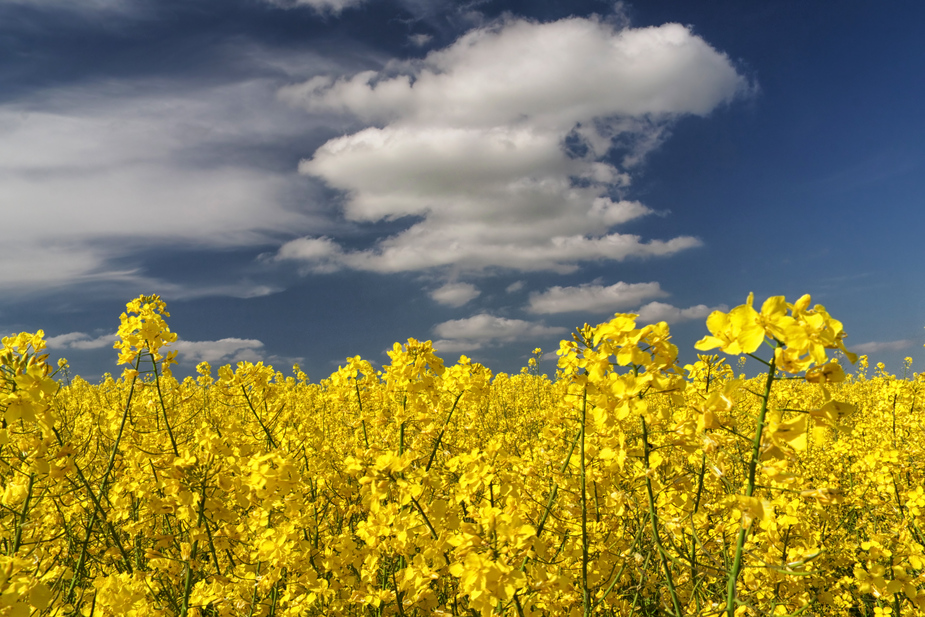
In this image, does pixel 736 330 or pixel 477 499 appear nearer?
pixel 736 330

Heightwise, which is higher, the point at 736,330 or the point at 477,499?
the point at 736,330

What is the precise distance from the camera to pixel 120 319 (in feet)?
11.7

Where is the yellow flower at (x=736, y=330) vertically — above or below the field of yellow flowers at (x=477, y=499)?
above

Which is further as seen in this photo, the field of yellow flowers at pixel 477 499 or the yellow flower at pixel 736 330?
the field of yellow flowers at pixel 477 499

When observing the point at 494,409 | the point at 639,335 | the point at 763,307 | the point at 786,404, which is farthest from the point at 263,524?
the point at 494,409

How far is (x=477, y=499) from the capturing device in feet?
10.9

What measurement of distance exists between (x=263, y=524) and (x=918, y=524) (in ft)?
14.1

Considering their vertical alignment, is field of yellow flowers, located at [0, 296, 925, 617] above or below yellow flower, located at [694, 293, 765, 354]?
below

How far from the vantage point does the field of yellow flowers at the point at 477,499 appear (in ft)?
5.21

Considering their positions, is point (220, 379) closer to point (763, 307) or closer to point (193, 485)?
point (193, 485)

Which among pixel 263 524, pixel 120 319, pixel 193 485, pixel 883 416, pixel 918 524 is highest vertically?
pixel 120 319

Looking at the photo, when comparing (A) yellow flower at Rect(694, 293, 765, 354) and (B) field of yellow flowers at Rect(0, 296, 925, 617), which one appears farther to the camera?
(B) field of yellow flowers at Rect(0, 296, 925, 617)

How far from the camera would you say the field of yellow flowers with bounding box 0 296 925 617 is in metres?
1.59

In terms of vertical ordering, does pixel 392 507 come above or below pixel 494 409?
below
